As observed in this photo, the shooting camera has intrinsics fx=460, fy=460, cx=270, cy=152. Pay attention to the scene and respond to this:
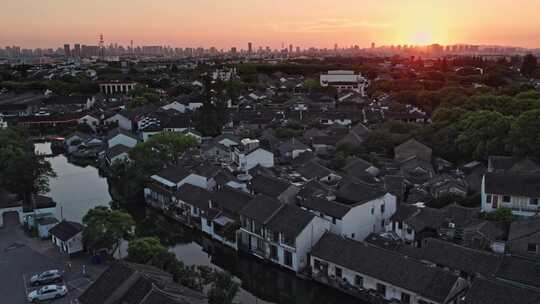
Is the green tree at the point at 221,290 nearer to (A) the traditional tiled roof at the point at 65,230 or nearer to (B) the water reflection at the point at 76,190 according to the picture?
(A) the traditional tiled roof at the point at 65,230

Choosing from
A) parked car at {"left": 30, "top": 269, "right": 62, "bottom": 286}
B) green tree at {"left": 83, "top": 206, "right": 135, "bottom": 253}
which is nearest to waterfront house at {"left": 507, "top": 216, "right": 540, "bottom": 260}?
green tree at {"left": 83, "top": 206, "right": 135, "bottom": 253}

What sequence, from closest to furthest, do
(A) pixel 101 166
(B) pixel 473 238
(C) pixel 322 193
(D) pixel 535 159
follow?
(B) pixel 473 238 < (C) pixel 322 193 < (D) pixel 535 159 < (A) pixel 101 166

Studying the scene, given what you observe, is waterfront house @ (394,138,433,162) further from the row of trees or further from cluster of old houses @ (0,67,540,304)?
the row of trees

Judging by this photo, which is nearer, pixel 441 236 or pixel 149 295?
pixel 149 295

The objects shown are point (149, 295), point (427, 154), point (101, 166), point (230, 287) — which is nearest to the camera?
point (149, 295)

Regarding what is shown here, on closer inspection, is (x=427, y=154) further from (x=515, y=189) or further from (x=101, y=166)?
(x=101, y=166)

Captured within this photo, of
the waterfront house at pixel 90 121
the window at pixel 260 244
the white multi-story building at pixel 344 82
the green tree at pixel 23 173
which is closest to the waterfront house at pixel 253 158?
the window at pixel 260 244

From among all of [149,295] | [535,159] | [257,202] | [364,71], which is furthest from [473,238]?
[364,71]

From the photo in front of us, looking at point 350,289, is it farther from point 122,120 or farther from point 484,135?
point 122,120
